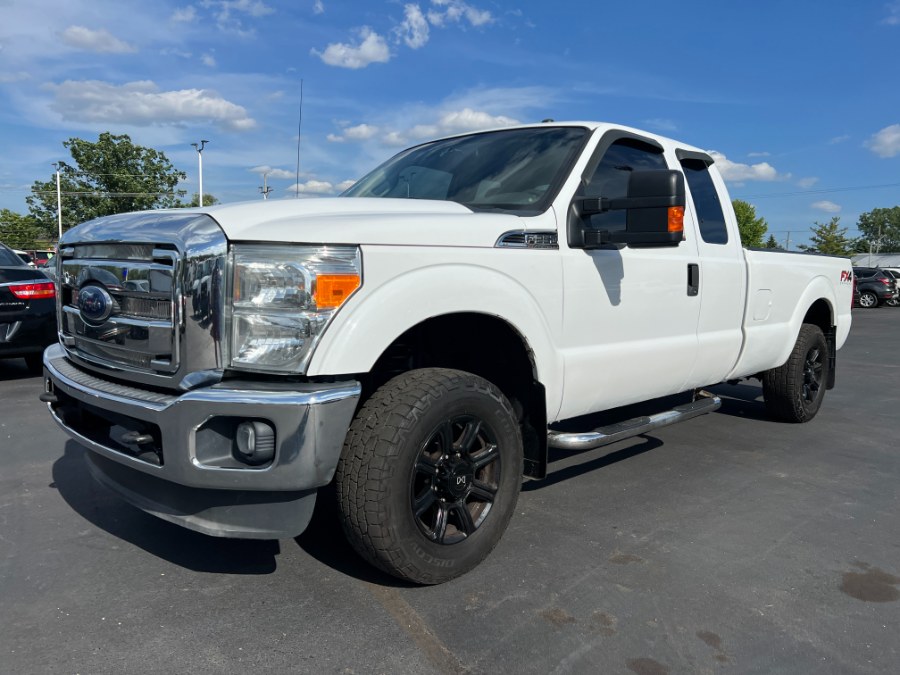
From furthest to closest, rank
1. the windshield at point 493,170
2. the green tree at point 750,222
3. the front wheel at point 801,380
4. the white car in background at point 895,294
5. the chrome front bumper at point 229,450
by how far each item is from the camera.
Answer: the green tree at point 750,222 → the white car in background at point 895,294 → the front wheel at point 801,380 → the windshield at point 493,170 → the chrome front bumper at point 229,450

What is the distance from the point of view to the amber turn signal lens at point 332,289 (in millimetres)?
2344

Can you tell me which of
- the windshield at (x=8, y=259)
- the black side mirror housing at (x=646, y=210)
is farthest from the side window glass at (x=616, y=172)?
the windshield at (x=8, y=259)

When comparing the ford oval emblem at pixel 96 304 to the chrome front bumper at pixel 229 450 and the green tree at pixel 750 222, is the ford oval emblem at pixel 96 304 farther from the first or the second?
the green tree at pixel 750 222

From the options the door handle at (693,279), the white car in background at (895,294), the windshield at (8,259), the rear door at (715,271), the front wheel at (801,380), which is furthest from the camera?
the white car in background at (895,294)

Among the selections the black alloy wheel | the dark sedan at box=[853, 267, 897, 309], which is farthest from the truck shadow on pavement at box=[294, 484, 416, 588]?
the dark sedan at box=[853, 267, 897, 309]

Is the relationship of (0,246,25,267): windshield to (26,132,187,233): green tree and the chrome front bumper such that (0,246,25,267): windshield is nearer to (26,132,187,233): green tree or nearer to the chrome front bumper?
the chrome front bumper

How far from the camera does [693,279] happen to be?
4023 millimetres

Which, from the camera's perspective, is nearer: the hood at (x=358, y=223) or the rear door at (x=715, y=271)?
the hood at (x=358, y=223)

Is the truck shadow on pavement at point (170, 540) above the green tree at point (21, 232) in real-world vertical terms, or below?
below

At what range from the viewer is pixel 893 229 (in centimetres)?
13600

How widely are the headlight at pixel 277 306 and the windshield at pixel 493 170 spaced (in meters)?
1.18

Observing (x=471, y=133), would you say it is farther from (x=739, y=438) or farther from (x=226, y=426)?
(x=739, y=438)

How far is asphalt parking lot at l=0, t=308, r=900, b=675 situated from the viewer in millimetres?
2324

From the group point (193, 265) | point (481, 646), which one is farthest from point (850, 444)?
point (193, 265)
